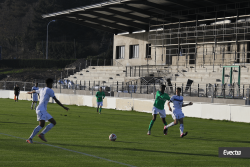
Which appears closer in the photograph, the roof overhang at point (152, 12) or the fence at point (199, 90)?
the fence at point (199, 90)

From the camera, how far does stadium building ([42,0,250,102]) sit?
4278 cm

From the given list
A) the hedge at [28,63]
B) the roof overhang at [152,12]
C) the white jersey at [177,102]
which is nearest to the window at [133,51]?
the roof overhang at [152,12]

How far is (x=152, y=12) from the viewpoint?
5031 cm

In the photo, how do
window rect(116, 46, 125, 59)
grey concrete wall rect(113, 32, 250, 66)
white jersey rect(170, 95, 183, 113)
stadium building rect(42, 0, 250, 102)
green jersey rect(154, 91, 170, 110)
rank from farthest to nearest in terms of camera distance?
window rect(116, 46, 125, 59), grey concrete wall rect(113, 32, 250, 66), stadium building rect(42, 0, 250, 102), green jersey rect(154, 91, 170, 110), white jersey rect(170, 95, 183, 113)

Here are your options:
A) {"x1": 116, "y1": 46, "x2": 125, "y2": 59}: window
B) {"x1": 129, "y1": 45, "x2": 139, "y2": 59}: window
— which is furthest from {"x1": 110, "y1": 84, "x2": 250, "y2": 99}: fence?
{"x1": 116, "y1": 46, "x2": 125, "y2": 59}: window

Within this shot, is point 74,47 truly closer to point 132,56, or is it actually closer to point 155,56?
point 132,56

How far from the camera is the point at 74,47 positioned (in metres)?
101

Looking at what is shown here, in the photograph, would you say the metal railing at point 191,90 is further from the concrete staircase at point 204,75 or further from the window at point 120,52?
the window at point 120,52

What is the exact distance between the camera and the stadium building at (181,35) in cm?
4278

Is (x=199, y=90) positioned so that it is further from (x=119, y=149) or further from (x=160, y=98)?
(x=119, y=149)

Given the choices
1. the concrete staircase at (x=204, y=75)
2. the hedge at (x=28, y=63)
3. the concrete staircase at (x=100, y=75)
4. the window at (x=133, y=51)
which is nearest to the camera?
the concrete staircase at (x=204, y=75)

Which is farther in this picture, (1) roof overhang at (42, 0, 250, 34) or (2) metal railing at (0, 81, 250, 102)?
(1) roof overhang at (42, 0, 250, 34)

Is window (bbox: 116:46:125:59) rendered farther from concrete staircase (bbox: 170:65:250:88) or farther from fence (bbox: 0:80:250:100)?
fence (bbox: 0:80:250:100)

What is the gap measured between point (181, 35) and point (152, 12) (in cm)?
494
